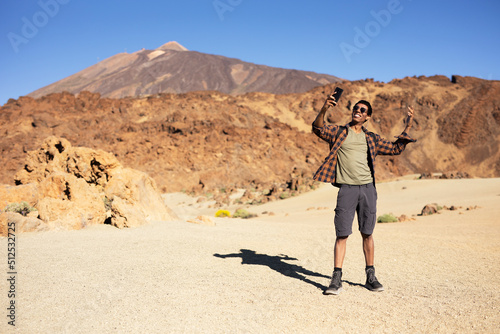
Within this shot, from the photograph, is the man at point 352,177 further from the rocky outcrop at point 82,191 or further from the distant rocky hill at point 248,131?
the distant rocky hill at point 248,131

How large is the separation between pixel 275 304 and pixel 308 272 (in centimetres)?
137

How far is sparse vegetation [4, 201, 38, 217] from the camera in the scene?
5.89 m

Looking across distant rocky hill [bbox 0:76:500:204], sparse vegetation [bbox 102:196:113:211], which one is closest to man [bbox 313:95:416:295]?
sparse vegetation [bbox 102:196:113:211]

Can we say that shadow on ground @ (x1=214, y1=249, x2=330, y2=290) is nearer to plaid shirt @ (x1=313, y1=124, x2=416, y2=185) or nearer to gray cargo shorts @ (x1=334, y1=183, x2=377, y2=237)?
gray cargo shorts @ (x1=334, y1=183, x2=377, y2=237)

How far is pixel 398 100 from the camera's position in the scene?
46.2m

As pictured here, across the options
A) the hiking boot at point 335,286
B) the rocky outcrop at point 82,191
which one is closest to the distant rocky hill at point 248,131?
the rocky outcrop at point 82,191

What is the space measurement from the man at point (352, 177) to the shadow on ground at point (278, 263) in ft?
1.85

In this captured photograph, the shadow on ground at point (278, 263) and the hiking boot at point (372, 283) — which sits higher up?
the hiking boot at point (372, 283)

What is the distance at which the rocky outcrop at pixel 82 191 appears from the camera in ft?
20.3

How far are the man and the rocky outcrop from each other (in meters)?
4.43

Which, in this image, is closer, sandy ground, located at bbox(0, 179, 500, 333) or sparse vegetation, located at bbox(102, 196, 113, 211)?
sandy ground, located at bbox(0, 179, 500, 333)

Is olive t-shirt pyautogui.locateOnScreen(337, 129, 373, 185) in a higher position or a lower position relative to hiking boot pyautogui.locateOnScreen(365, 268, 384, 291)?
higher

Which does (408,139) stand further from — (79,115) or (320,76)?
(320,76)

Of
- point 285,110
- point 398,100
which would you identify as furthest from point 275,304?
point 398,100
